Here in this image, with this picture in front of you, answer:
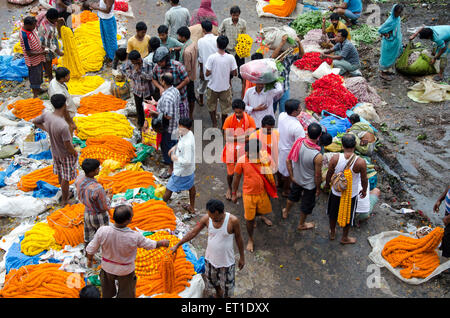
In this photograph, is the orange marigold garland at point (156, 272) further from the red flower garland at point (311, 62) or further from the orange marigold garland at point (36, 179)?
the red flower garland at point (311, 62)

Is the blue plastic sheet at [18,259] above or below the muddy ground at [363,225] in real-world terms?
above

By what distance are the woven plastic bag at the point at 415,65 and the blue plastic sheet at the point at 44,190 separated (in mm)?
7687

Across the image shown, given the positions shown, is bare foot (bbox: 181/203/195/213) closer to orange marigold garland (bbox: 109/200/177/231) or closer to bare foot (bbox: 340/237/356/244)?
orange marigold garland (bbox: 109/200/177/231)

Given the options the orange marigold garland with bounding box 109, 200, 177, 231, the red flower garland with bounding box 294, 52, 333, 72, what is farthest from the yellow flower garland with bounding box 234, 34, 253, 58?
the orange marigold garland with bounding box 109, 200, 177, 231

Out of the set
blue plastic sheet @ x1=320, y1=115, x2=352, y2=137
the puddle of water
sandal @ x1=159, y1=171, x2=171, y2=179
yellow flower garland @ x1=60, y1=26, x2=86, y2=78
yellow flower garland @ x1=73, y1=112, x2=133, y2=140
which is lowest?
the puddle of water

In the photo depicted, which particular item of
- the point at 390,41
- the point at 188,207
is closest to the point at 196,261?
the point at 188,207

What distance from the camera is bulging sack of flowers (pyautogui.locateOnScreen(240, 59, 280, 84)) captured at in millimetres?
6680

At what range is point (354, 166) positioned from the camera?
5.41 m

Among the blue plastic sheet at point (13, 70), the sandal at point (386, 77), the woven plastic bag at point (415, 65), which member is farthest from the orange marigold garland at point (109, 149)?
the woven plastic bag at point (415, 65)

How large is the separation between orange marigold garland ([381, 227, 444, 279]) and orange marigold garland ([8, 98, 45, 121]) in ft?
20.8

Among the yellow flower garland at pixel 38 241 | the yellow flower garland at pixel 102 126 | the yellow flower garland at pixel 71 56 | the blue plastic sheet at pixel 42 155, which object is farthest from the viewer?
the yellow flower garland at pixel 71 56

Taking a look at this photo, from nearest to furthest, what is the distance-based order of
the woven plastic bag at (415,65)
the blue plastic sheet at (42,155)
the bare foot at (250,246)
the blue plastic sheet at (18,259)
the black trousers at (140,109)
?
the blue plastic sheet at (18,259), the bare foot at (250,246), the blue plastic sheet at (42,155), the black trousers at (140,109), the woven plastic bag at (415,65)

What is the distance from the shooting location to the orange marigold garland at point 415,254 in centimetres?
540
